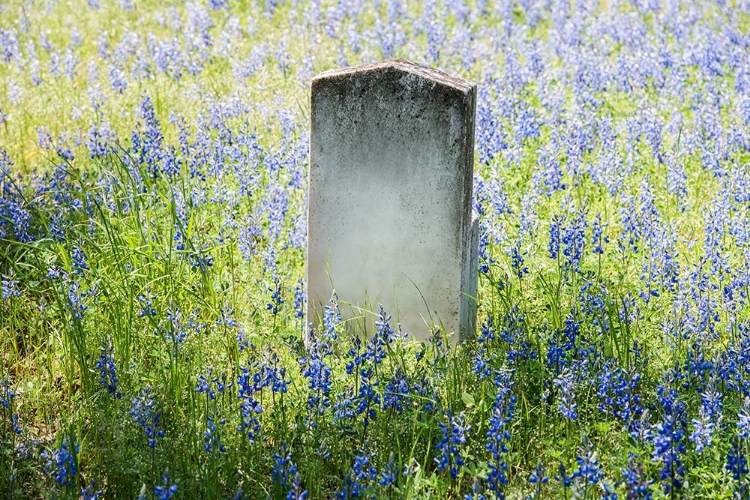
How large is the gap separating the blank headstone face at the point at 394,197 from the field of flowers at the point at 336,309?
0.16m

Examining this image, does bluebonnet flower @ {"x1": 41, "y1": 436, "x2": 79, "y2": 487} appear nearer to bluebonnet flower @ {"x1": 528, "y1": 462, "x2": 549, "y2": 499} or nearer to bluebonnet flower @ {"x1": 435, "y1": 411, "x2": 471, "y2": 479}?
bluebonnet flower @ {"x1": 435, "y1": 411, "x2": 471, "y2": 479}

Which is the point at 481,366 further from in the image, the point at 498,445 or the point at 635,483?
the point at 635,483

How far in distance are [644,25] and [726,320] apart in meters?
5.76

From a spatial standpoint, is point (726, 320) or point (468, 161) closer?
point (468, 161)

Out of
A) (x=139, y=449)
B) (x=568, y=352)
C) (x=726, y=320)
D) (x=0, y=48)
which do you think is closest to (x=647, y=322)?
(x=726, y=320)

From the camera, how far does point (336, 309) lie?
13.4 ft

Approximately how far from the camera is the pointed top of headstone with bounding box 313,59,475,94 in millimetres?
3812

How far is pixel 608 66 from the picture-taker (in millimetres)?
8070

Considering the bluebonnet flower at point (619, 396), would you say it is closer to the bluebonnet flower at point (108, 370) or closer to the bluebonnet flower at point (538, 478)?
the bluebonnet flower at point (538, 478)

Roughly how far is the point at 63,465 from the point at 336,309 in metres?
1.40

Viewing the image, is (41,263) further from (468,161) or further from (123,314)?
(468,161)

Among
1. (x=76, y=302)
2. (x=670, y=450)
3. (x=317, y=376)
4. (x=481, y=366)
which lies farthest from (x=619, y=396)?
(x=76, y=302)

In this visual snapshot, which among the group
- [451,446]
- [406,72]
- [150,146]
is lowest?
[451,446]

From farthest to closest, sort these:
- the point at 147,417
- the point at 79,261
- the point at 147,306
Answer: the point at 79,261 < the point at 147,306 < the point at 147,417
